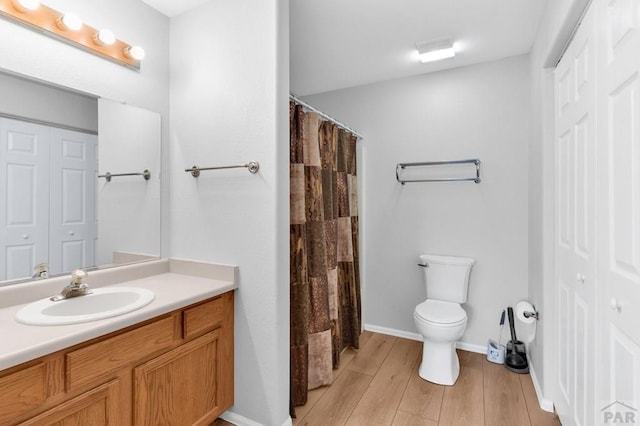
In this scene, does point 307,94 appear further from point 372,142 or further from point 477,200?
point 477,200

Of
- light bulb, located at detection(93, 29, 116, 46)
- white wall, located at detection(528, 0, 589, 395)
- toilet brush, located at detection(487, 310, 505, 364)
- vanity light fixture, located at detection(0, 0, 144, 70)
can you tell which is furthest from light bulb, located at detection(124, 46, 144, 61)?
toilet brush, located at detection(487, 310, 505, 364)

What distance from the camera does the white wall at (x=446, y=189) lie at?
246cm

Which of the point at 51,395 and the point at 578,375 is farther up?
the point at 51,395

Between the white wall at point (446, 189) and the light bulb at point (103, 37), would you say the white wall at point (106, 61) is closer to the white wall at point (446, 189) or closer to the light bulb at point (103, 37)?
the light bulb at point (103, 37)

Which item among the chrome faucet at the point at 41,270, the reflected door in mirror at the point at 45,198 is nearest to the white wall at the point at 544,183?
the reflected door in mirror at the point at 45,198

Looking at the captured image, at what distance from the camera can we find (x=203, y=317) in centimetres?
155

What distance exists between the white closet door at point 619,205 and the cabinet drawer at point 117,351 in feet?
5.45

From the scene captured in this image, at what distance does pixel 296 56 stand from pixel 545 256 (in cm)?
226

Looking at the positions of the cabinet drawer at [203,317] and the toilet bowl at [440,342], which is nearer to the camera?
the cabinet drawer at [203,317]

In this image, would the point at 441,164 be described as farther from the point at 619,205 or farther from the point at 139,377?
the point at 139,377

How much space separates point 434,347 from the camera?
2.17 metres

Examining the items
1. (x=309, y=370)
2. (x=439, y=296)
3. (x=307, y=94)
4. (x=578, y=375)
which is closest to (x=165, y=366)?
(x=309, y=370)

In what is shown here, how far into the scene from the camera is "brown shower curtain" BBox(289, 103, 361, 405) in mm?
1896

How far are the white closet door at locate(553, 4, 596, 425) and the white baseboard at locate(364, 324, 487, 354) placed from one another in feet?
2.65
